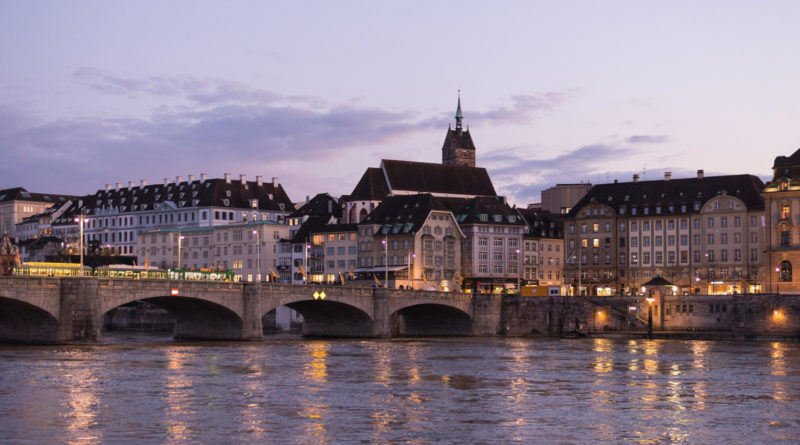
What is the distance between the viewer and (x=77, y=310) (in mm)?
87938

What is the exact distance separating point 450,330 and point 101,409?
77.4 m

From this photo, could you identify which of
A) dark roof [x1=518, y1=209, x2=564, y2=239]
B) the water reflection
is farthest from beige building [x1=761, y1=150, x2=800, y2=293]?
the water reflection

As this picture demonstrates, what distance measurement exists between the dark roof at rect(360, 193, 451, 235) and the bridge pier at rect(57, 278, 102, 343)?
63.5 metres

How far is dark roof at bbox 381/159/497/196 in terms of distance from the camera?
169 m

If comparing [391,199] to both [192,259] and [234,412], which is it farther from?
[234,412]

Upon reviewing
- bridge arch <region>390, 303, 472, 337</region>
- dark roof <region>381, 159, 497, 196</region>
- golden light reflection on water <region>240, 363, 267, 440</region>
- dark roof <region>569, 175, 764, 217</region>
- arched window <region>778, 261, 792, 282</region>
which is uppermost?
dark roof <region>381, 159, 497, 196</region>

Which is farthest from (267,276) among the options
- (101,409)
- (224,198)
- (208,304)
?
(101,409)

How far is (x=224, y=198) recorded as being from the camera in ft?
634

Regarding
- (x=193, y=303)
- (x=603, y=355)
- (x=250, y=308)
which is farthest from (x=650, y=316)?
(x=193, y=303)

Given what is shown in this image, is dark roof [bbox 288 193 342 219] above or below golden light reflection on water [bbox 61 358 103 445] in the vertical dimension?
above

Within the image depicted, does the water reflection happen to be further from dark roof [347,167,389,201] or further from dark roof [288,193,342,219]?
dark roof [288,193,342,219]

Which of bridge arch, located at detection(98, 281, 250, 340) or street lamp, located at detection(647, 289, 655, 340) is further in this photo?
street lamp, located at detection(647, 289, 655, 340)

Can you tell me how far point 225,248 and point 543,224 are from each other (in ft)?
139

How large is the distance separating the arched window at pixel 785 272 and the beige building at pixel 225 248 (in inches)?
2532
